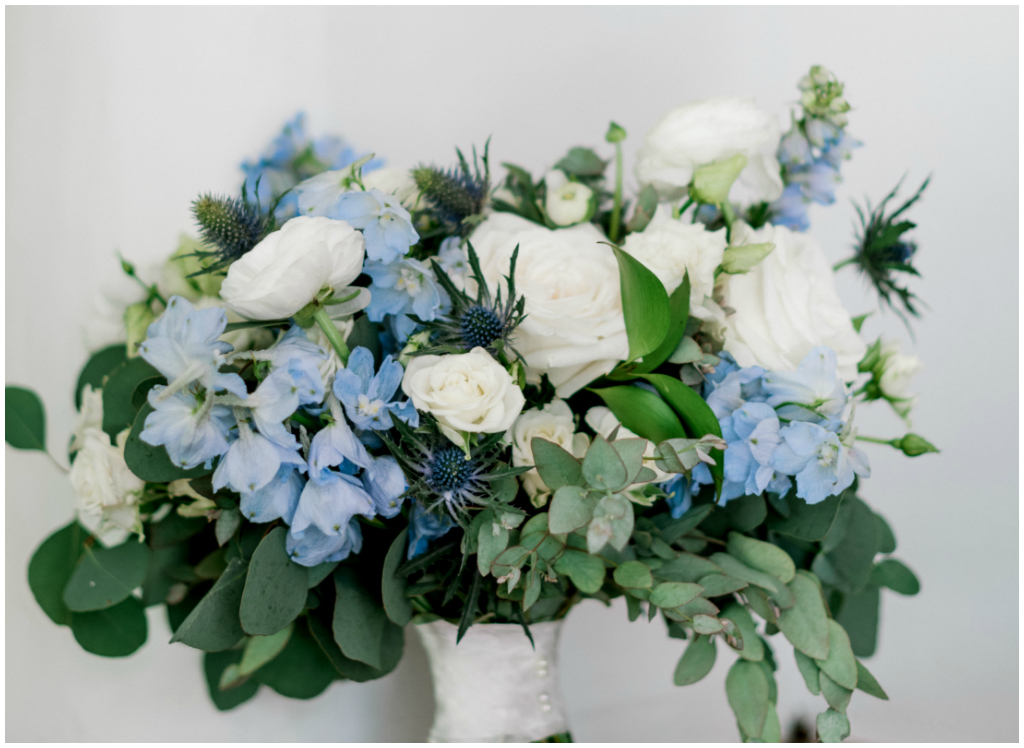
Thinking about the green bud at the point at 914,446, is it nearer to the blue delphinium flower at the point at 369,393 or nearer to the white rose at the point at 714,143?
the white rose at the point at 714,143

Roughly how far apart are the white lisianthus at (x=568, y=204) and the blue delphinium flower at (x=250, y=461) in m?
0.30

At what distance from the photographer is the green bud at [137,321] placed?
0.65m

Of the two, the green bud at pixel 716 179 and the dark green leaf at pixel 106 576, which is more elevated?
the green bud at pixel 716 179

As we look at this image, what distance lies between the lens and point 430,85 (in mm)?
944

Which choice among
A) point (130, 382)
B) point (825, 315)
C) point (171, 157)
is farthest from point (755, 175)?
point (171, 157)

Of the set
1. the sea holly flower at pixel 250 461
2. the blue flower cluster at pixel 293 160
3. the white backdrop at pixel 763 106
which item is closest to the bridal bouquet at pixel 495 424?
the sea holly flower at pixel 250 461

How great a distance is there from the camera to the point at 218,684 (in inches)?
28.0

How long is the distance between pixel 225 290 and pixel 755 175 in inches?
18.0

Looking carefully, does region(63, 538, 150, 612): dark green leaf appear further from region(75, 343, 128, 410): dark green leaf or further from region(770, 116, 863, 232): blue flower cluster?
region(770, 116, 863, 232): blue flower cluster

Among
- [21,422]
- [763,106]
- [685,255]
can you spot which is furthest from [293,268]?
[763,106]

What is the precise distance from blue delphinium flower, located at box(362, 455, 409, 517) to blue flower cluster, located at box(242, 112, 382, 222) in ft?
1.37

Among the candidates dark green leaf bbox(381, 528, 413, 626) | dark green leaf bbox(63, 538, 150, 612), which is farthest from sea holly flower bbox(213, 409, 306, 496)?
dark green leaf bbox(63, 538, 150, 612)

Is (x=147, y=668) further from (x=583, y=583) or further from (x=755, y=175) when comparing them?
(x=755, y=175)

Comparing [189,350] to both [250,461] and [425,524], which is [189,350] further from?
[425,524]
